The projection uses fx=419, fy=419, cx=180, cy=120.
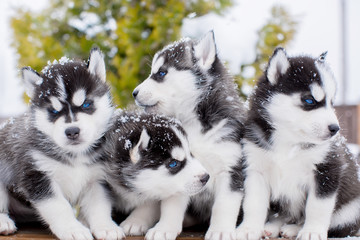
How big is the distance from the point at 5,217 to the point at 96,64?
3.74 ft

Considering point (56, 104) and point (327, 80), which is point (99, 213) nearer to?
point (56, 104)

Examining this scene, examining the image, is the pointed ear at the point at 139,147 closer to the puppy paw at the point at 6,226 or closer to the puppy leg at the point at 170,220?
the puppy leg at the point at 170,220

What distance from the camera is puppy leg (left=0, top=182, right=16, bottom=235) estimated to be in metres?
2.57

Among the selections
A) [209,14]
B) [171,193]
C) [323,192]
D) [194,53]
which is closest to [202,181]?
[171,193]

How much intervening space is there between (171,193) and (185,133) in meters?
0.39

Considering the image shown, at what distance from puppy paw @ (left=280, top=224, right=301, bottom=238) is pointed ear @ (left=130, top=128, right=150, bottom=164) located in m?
1.04

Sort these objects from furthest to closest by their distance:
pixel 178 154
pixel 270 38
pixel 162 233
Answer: pixel 270 38 → pixel 178 154 → pixel 162 233

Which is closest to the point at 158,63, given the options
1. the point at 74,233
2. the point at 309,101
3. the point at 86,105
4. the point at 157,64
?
the point at 157,64

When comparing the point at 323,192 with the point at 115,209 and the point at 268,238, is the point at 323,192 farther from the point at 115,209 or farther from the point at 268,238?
the point at 115,209

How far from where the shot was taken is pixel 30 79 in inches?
103

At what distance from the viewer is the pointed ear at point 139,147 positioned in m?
2.53

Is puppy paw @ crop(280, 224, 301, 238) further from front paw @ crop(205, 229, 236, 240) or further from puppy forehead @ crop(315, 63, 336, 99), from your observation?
puppy forehead @ crop(315, 63, 336, 99)

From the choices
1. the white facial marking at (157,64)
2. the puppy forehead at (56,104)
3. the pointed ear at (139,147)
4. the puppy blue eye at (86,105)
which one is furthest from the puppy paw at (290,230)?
the puppy forehead at (56,104)

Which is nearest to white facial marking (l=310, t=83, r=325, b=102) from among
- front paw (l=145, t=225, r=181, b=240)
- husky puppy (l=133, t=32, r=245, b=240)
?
husky puppy (l=133, t=32, r=245, b=240)
